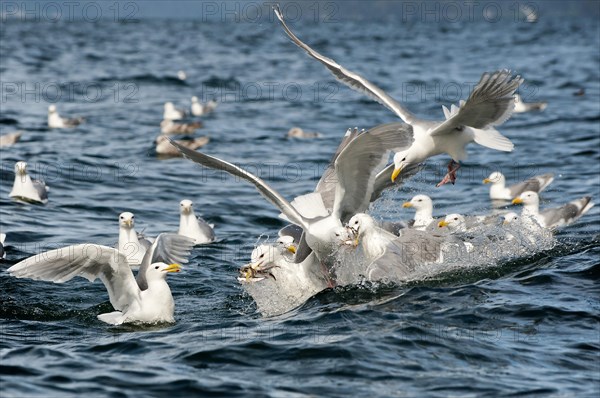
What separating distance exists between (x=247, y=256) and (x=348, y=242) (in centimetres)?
348

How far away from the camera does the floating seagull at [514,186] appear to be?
15820 millimetres

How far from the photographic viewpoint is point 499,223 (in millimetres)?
12219

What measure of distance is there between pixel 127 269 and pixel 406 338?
9.09 feet

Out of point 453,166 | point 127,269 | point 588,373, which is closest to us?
point 588,373

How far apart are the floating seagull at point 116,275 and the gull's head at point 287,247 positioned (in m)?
1.32

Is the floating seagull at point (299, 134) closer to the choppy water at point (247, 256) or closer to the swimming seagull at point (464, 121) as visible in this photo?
the choppy water at point (247, 256)

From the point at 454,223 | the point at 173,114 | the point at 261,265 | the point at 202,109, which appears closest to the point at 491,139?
the point at 454,223

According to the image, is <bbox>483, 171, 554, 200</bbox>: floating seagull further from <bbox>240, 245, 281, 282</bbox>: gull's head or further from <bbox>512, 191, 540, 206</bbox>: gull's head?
<bbox>240, 245, 281, 282</bbox>: gull's head

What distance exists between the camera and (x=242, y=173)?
9.30m

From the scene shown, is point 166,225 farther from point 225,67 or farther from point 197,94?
point 225,67

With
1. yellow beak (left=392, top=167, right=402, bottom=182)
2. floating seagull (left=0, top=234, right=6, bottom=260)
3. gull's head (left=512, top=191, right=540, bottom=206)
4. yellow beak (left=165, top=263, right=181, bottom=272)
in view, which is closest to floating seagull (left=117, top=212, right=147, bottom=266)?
floating seagull (left=0, top=234, right=6, bottom=260)

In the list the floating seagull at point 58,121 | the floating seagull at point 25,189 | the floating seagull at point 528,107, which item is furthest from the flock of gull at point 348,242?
the floating seagull at point 528,107

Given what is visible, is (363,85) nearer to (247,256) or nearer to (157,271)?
(247,256)

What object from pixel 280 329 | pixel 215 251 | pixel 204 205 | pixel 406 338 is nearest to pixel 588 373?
pixel 406 338
